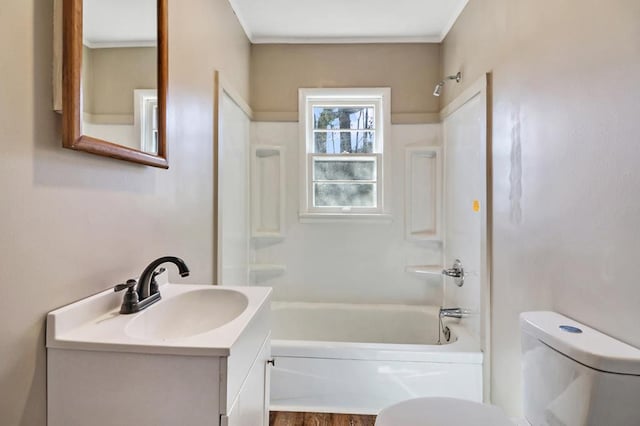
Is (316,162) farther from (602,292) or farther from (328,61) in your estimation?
(602,292)

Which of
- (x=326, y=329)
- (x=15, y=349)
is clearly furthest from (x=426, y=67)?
(x=15, y=349)

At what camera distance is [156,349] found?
692mm

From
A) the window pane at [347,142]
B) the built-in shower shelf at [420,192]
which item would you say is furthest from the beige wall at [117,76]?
the built-in shower shelf at [420,192]

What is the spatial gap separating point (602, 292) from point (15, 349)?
1595mm

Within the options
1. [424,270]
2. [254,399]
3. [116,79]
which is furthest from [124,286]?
[424,270]

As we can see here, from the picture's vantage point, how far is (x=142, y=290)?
97 centimetres

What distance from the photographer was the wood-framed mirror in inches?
30.2

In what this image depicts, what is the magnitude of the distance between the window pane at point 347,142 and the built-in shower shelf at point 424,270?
1058 millimetres

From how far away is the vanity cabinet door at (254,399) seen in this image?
0.76 meters

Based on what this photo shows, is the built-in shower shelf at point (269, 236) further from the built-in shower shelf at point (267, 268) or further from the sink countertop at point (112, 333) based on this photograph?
the sink countertop at point (112, 333)

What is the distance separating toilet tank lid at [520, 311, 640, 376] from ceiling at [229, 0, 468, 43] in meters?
2.04

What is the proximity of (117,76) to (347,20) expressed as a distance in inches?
73.1

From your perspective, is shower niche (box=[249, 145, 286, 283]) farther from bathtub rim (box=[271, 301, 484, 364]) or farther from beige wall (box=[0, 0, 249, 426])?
beige wall (box=[0, 0, 249, 426])

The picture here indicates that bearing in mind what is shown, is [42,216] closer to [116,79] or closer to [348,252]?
[116,79]
